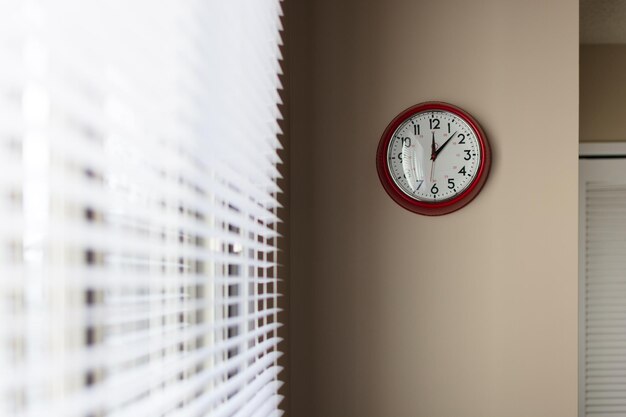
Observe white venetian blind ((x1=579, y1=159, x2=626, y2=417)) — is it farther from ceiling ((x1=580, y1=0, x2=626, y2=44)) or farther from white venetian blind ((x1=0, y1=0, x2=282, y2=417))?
white venetian blind ((x1=0, y1=0, x2=282, y2=417))

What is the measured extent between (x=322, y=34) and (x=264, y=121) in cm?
88

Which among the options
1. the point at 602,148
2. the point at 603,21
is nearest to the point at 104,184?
the point at 603,21

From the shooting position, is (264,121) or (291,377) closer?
(264,121)

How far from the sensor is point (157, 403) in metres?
0.82

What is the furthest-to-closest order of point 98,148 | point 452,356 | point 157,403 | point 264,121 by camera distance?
point 452,356 → point 264,121 → point 157,403 → point 98,148

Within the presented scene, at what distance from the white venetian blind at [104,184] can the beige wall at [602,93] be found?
9.96 ft

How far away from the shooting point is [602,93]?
12.7 ft

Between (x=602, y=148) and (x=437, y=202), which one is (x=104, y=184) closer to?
(x=437, y=202)

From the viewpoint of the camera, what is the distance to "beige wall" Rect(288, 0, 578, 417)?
224cm

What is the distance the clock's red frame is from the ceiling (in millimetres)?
Answer: 1386

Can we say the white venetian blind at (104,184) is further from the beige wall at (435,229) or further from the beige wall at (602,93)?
the beige wall at (602,93)

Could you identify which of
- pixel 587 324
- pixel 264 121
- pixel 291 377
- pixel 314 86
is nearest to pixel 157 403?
pixel 264 121

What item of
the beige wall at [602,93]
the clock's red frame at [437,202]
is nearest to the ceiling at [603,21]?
the beige wall at [602,93]

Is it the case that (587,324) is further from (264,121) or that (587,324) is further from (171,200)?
(171,200)
